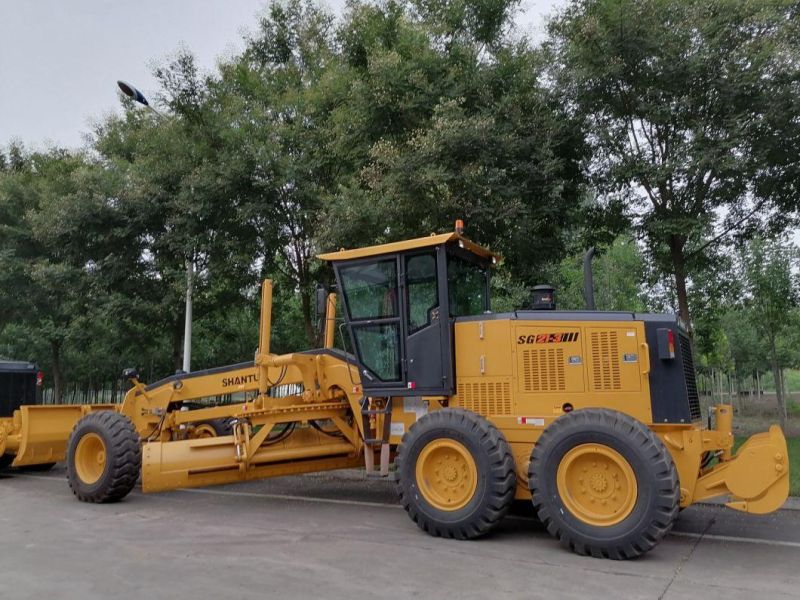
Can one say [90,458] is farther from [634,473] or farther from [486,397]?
[634,473]

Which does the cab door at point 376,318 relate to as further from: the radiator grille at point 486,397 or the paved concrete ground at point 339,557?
the paved concrete ground at point 339,557

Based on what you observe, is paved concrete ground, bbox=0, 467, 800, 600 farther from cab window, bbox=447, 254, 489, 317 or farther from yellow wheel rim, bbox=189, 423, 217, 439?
cab window, bbox=447, 254, 489, 317

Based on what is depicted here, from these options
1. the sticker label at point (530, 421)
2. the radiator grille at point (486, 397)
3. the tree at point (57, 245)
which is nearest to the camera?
the sticker label at point (530, 421)

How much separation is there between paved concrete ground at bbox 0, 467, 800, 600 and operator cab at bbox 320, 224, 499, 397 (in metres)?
1.70

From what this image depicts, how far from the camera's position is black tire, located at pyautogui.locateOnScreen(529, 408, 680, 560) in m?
5.74

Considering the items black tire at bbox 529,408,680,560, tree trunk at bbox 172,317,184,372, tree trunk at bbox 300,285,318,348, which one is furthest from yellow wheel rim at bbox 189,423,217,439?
tree trunk at bbox 172,317,184,372

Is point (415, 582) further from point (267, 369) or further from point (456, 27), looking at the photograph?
point (456, 27)

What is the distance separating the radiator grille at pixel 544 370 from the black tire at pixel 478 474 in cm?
67

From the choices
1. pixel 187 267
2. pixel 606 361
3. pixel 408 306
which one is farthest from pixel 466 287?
pixel 187 267

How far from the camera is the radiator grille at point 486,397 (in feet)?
23.2

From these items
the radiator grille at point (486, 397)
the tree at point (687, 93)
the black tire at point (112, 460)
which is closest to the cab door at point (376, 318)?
the radiator grille at point (486, 397)

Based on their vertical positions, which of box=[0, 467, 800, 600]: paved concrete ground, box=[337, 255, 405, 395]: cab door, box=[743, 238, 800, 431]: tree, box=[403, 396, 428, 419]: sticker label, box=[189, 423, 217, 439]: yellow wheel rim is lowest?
box=[0, 467, 800, 600]: paved concrete ground

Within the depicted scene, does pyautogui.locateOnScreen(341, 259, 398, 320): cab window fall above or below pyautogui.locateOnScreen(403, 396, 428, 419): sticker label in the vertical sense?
above

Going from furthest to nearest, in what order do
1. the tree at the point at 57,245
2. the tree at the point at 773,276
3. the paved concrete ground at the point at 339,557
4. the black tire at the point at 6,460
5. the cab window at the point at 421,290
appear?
1. the tree at the point at 773,276
2. the tree at the point at 57,245
3. the black tire at the point at 6,460
4. the cab window at the point at 421,290
5. the paved concrete ground at the point at 339,557
